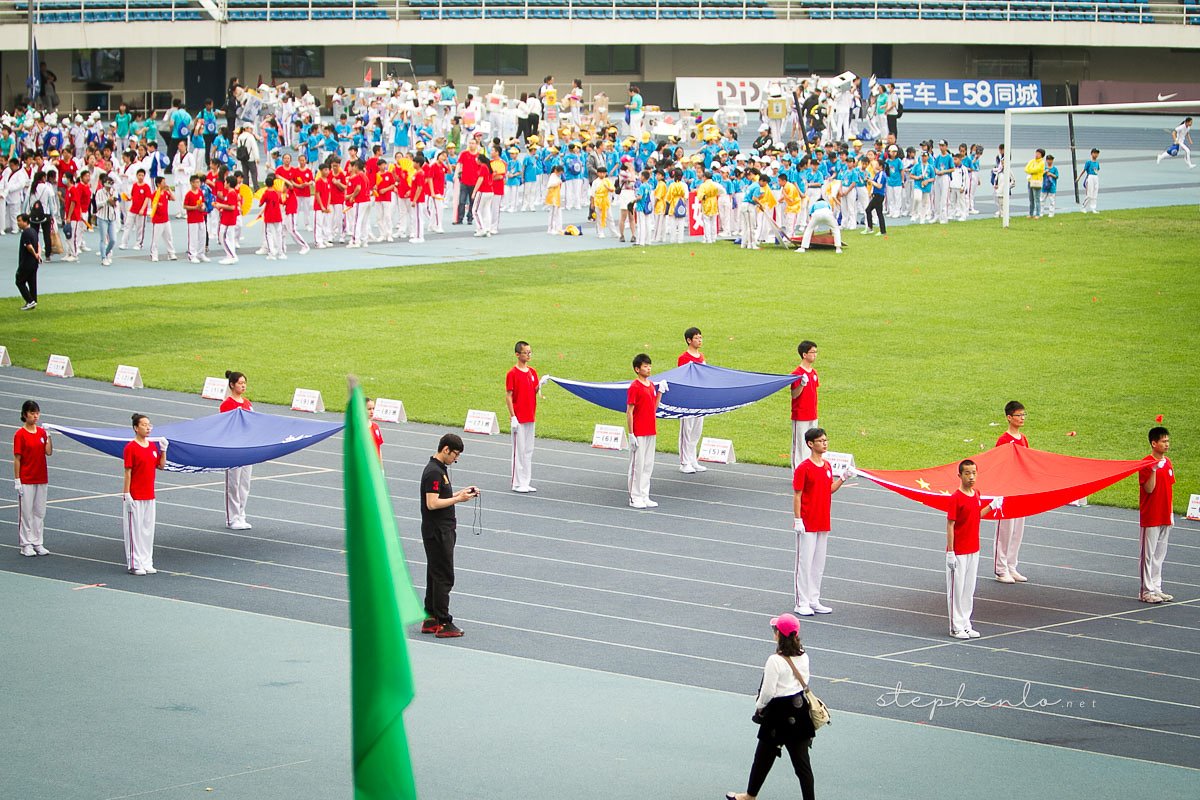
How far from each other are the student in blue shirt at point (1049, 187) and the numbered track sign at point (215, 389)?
24989mm

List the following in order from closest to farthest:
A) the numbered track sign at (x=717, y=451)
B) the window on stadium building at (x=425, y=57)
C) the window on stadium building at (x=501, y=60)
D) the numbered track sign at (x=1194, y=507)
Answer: the numbered track sign at (x=1194, y=507) < the numbered track sign at (x=717, y=451) < the window on stadium building at (x=425, y=57) < the window on stadium building at (x=501, y=60)

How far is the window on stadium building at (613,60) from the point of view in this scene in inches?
2552

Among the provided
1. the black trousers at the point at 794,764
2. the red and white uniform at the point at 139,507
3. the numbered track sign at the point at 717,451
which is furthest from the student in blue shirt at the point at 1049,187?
the black trousers at the point at 794,764

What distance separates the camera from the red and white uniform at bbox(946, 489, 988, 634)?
12820mm

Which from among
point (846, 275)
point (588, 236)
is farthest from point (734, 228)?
point (846, 275)

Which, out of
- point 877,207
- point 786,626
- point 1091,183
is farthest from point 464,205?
point 786,626

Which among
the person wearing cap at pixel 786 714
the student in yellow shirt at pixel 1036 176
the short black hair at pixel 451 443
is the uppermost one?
the student in yellow shirt at pixel 1036 176

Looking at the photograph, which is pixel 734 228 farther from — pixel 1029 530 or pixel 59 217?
pixel 1029 530

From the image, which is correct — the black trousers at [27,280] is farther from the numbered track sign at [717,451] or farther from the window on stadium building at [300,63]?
the window on stadium building at [300,63]

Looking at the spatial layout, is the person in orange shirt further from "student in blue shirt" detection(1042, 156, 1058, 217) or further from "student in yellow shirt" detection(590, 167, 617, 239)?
"student in blue shirt" detection(1042, 156, 1058, 217)

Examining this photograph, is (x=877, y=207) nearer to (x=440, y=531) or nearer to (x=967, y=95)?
(x=967, y=95)

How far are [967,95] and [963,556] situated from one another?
51.6m

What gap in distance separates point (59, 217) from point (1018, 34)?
123 ft

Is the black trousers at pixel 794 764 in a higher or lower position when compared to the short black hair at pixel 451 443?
lower
